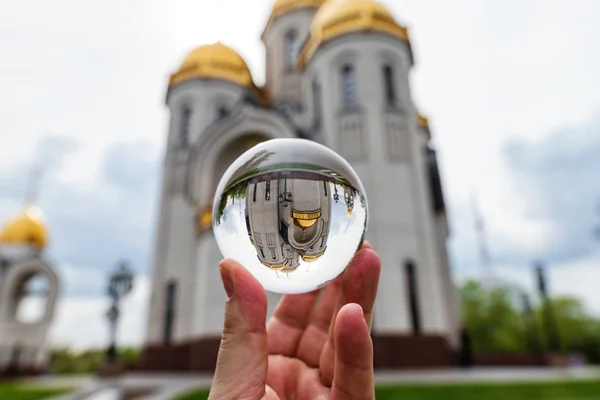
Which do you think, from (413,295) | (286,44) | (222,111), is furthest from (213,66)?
(413,295)

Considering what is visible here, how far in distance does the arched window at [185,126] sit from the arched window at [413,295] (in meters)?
9.80

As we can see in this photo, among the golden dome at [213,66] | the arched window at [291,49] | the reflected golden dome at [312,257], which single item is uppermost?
the arched window at [291,49]

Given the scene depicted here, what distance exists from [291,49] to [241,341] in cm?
1834

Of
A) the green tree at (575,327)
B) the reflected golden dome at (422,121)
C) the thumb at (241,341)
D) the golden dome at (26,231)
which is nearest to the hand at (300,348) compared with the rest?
the thumb at (241,341)

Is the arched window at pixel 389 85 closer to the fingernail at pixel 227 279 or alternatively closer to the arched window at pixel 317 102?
the arched window at pixel 317 102

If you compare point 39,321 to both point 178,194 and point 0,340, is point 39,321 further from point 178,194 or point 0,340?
point 178,194

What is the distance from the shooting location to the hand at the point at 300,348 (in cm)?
113

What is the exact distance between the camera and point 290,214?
127 cm

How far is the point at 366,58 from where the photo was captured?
41.4ft

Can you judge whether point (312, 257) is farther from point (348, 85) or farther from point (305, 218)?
point (348, 85)

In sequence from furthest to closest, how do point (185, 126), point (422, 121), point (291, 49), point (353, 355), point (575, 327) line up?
1. point (575, 327)
2. point (291, 49)
3. point (185, 126)
4. point (422, 121)
5. point (353, 355)

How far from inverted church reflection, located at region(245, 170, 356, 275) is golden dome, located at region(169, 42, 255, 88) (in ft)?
53.0

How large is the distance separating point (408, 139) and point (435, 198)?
2903mm

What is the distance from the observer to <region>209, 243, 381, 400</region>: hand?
1.13m
